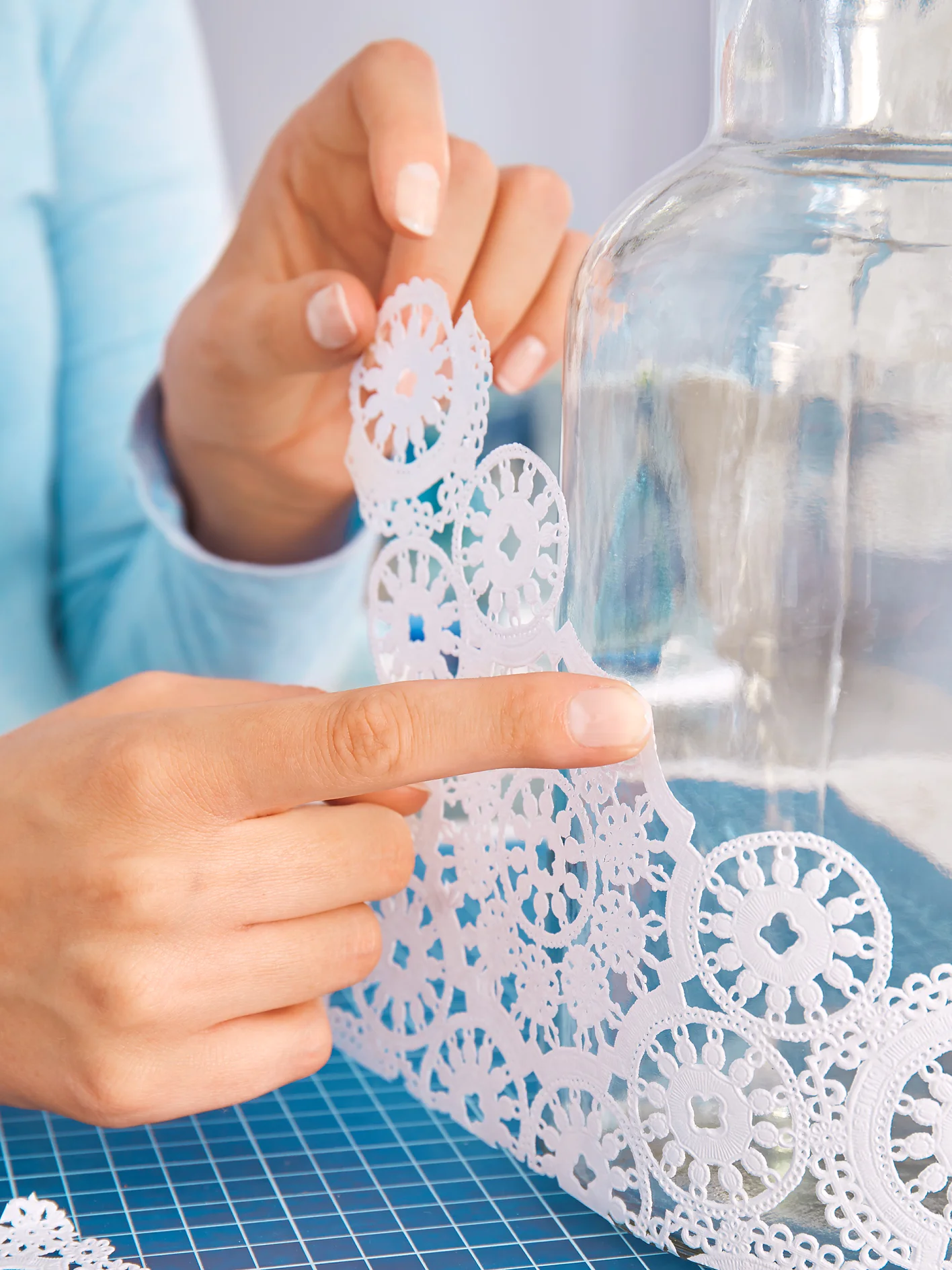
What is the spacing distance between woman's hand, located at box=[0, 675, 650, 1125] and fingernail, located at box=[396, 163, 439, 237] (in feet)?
0.54

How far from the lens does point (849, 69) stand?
275 mm

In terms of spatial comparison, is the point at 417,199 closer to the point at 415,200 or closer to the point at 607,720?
the point at 415,200

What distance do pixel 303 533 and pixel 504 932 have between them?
325 millimetres

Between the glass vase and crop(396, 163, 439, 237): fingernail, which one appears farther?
crop(396, 163, 439, 237): fingernail

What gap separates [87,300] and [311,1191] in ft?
2.11

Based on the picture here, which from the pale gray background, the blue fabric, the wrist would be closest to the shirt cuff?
the wrist

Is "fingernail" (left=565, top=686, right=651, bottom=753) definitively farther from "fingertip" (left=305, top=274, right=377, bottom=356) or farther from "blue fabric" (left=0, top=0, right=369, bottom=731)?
"blue fabric" (left=0, top=0, right=369, bottom=731)

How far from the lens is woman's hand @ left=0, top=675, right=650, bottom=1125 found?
30cm

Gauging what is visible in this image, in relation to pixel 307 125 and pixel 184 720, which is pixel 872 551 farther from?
pixel 307 125

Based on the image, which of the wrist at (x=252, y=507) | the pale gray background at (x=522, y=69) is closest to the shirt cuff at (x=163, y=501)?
the wrist at (x=252, y=507)

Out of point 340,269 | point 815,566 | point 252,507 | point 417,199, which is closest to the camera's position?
point 815,566

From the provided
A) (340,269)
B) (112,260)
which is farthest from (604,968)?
(112,260)

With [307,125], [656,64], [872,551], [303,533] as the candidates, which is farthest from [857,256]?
[656,64]

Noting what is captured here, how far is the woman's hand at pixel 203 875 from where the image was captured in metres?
0.30
